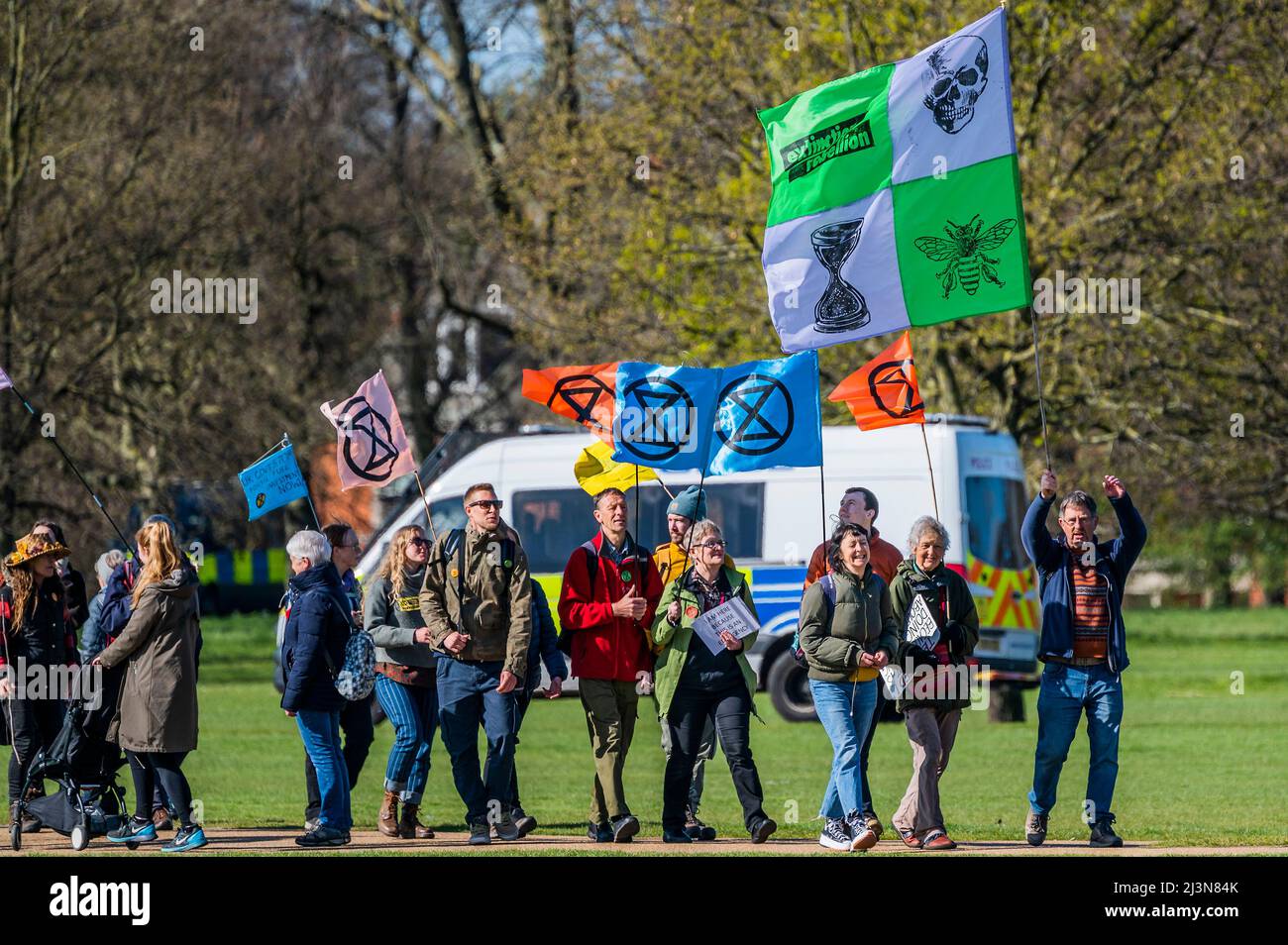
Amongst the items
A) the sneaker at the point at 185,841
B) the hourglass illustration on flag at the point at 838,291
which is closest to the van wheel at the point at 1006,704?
the hourglass illustration on flag at the point at 838,291

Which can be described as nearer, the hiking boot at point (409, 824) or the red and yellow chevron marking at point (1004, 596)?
the hiking boot at point (409, 824)

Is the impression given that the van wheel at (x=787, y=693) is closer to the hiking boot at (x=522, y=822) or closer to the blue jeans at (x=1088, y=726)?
the hiking boot at (x=522, y=822)

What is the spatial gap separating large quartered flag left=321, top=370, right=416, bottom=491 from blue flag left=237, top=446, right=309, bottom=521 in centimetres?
32

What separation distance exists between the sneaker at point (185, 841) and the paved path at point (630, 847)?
8cm

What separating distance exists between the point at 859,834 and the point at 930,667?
942mm

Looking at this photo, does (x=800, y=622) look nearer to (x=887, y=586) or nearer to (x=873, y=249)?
(x=887, y=586)

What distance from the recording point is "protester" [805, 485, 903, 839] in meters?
10.5

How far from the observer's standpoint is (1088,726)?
10.4 meters

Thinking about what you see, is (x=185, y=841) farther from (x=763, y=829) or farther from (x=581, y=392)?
(x=581, y=392)

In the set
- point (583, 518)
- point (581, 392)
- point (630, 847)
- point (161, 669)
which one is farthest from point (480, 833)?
point (583, 518)

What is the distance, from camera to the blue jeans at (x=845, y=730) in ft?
33.4

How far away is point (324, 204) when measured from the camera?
37125mm
